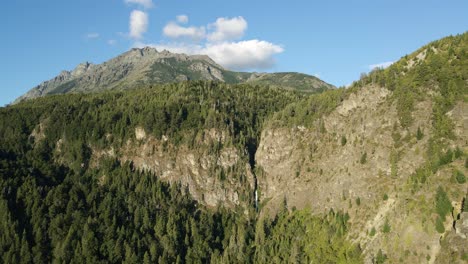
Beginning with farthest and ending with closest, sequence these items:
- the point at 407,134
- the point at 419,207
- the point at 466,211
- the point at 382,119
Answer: the point at 382,119, the point at 407,134, the point at 419,207, the point at 466,211

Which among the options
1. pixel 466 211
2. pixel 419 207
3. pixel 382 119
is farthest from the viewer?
pixel 382 119

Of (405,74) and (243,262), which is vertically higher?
(405,74)

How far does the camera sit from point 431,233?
132 meters

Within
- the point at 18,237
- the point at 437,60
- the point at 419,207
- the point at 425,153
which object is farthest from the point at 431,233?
the point at 18,237

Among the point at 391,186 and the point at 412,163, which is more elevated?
the point at 412,163

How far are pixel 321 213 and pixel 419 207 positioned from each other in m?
60.3

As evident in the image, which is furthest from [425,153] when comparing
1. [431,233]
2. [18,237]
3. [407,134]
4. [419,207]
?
[18,237]

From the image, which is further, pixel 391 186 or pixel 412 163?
pixel 391 186

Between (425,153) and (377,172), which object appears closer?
(425,153)

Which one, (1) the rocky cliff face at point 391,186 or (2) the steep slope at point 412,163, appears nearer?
(2) the steep slope at point 412,163

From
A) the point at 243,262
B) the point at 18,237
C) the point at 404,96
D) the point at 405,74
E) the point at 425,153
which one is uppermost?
the point at 405,74

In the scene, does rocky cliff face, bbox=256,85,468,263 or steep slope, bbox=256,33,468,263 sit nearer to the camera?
steep slope, bbox=256,33,468,263

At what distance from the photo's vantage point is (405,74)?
194500 mm

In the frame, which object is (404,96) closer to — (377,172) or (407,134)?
(407,134)
